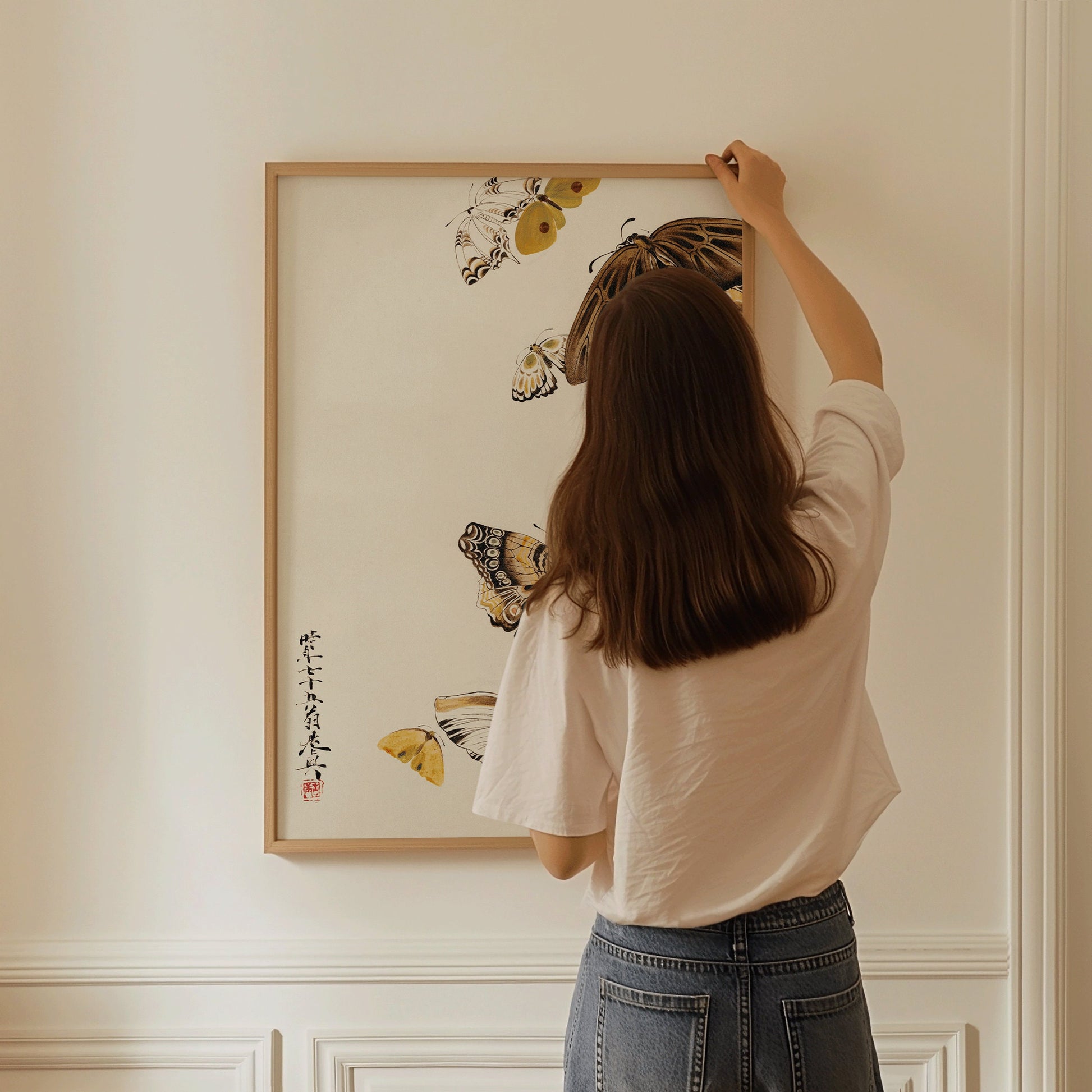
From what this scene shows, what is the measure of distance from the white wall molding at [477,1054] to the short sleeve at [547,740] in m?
0.58

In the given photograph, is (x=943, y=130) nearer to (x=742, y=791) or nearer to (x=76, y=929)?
(x=742, y=791)

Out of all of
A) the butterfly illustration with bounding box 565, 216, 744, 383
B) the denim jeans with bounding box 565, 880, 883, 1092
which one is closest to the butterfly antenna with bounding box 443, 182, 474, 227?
the butterfly illustration with bounding box 565, 216, 744, 383

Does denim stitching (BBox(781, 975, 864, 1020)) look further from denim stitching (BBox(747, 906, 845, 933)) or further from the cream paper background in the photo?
the cream paper background

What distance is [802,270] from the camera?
1095 millimetres

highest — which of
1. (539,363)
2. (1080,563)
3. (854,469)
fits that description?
(539,363)

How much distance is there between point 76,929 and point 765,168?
4.61 ft

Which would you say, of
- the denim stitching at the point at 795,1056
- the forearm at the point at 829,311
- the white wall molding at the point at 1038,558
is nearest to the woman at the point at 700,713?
the denim stitching at the point at 795,1056

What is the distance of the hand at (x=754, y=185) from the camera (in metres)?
1.16

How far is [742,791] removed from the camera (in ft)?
2.73

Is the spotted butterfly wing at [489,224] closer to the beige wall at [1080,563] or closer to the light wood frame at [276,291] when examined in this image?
the light wood frame at [276,291]

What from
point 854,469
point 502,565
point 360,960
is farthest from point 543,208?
point 360,960

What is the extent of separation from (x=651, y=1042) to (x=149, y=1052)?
81cm

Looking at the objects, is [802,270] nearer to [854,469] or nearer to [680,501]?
[854,469]

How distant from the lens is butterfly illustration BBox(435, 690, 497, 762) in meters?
1.23
